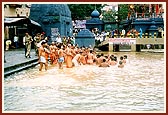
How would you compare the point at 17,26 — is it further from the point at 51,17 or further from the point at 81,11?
the point at 81,11

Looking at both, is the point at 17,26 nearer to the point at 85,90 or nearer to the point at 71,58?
the point at 71,58

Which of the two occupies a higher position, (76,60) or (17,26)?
(17,26)

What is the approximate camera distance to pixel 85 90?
524 inches

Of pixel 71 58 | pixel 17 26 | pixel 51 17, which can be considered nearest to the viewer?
pixel 71 58

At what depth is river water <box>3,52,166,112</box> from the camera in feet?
35.7

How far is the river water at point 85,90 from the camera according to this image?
35.7ft

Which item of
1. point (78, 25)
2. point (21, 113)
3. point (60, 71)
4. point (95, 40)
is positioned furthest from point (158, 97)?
point (78, 25)

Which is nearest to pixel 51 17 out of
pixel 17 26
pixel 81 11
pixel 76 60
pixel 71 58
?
pixel 17 26

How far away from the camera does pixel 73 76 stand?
16266 mm

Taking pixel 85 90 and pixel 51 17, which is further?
pixel 51 17

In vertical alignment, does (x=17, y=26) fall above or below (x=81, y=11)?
below

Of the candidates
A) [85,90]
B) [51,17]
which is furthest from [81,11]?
[85,90]

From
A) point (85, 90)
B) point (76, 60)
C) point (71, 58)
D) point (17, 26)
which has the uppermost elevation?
point (17, 26)

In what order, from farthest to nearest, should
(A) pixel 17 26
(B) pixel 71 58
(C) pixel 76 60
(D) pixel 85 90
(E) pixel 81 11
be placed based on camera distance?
(E) pixel 81 11 < (A) pixel 17 26 < (C) pixel 76 60 < (B) pixel 71 58 < (D) pixel 85 90
